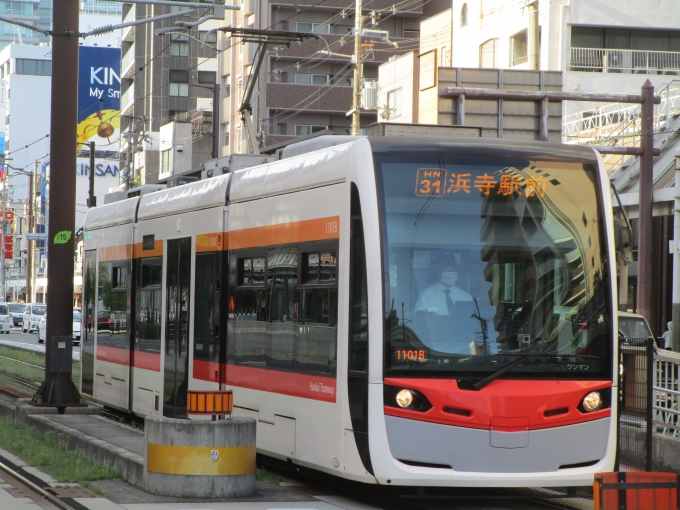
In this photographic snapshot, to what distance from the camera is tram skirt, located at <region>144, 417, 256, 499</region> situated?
927cm

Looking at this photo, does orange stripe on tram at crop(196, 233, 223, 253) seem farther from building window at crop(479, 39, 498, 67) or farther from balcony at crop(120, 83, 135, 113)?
balcony at crop(120, 83, 135, 113)

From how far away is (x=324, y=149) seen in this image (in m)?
9.98

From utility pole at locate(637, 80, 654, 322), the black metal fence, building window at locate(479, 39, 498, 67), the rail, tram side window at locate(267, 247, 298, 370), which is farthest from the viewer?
building window at locate(479, 39, 498, 67)

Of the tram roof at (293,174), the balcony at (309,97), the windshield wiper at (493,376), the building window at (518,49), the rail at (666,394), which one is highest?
the balcony at (309,97)

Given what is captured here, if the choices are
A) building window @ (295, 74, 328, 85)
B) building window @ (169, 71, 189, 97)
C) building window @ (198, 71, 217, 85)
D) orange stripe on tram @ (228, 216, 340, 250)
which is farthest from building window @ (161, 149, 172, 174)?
orange stripe on tram @ (228, 216, 340, 250)

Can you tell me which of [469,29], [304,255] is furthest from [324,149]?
[469,29]

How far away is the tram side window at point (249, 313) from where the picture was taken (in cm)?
1095

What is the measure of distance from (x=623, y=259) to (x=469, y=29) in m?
37.3

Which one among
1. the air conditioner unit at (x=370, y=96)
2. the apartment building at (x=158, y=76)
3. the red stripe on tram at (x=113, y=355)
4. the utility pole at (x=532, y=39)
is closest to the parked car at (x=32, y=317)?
the apartment building at (x=158, y=76)

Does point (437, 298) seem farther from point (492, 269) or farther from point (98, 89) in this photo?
point (98, 89)

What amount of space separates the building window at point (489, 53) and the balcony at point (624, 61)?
11.9ft

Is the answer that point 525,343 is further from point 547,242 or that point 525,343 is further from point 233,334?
point 233,334

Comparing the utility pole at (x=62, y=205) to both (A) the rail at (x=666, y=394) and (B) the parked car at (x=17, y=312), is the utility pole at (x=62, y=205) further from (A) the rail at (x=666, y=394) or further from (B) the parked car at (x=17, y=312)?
(B) the parked car at (x=17, y=312)

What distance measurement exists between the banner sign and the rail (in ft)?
93.2
